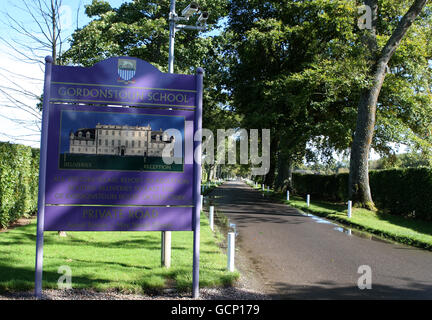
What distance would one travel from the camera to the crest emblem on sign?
586 cm

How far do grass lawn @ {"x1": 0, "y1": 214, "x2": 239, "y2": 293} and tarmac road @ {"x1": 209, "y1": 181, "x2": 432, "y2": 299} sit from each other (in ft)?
2.72

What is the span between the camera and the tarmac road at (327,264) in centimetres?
609

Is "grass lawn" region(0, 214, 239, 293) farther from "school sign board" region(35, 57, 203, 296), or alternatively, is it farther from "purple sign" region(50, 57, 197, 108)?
"purple sign" region(50, 57, 197, 108)

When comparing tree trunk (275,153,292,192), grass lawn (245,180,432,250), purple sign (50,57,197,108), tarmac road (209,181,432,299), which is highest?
purple sign (50,57,197,108)

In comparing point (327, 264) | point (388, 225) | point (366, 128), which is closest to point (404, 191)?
→ point (366, 128)

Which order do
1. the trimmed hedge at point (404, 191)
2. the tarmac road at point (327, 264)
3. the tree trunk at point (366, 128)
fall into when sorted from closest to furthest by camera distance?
1. the tarmac road at point (327, 264)
2. the trimmed hedge at point (404, 191)
3. the tree trunk at point (366, 128)

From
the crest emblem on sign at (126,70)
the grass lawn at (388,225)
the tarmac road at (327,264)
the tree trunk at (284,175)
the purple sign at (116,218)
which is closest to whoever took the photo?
the purple sign at (116,218)

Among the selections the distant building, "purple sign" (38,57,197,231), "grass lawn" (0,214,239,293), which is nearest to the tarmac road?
"grass lawn" (0,214,239,293)

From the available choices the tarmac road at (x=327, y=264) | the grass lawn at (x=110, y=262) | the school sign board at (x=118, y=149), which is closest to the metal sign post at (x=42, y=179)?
the school sign board at (x=118, y=149)

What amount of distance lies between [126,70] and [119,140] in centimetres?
108

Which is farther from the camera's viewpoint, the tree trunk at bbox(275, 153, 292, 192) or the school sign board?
the tree trunk at bbox(275, 153, 292, 192)

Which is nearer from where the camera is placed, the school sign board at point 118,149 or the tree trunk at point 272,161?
the school sign board at point 118,149

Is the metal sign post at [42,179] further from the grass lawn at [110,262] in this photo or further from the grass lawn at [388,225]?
the grass lawn at [388,225]

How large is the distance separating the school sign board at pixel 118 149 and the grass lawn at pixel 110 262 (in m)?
0.79
